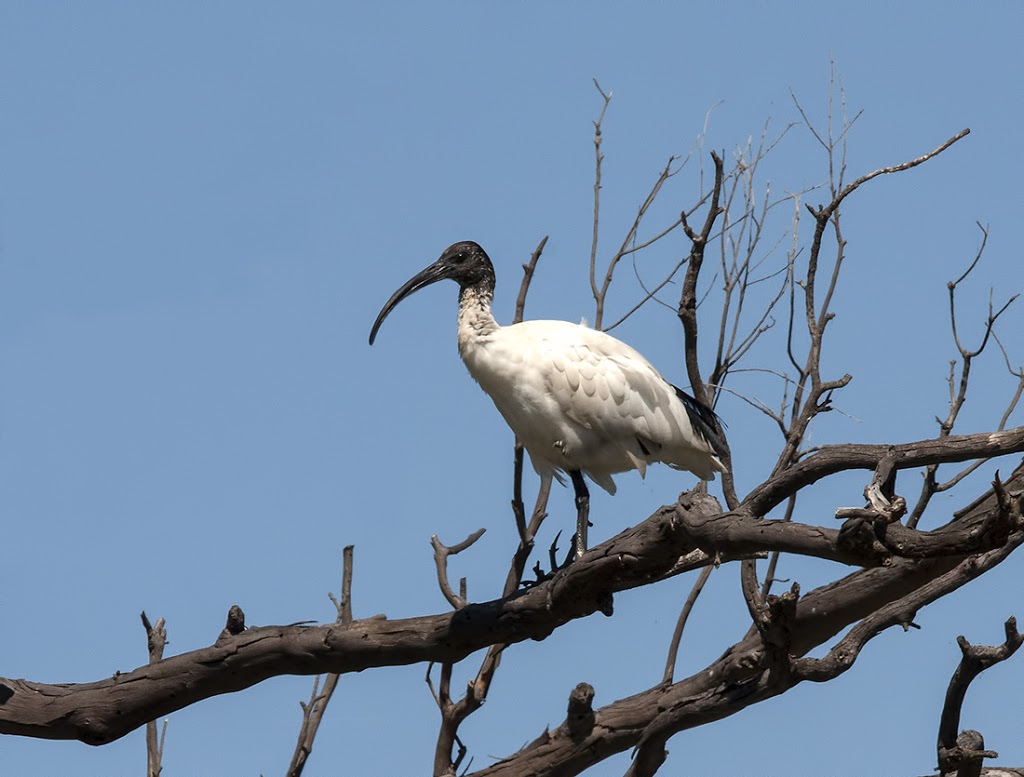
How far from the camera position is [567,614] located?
542 cm

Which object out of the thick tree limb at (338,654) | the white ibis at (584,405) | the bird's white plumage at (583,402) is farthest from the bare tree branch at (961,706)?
the bird's white plumage at (583,402)

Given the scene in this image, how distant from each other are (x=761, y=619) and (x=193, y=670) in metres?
2.14

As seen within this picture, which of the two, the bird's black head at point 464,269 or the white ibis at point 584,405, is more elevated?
the bird's black head at point 464,269

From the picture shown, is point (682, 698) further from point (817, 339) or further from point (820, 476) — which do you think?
point (817, 339)

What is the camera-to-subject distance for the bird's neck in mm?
7344

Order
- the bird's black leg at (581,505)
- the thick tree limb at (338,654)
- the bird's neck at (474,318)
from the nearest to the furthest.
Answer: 1. the thick tree limb at (338,654)
2. the bird's black leg at (581,505)
3. the bird's neck at (474,318)

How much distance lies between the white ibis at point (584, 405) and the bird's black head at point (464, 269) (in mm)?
299

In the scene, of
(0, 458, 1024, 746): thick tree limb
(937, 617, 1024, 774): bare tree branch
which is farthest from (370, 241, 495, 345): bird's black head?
(937, 617, 1024, 774): bare tree branch

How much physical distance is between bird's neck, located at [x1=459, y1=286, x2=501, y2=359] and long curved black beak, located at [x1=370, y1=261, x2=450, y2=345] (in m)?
0.20

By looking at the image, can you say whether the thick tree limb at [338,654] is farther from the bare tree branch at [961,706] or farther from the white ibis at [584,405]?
the white ibis at [584,405]

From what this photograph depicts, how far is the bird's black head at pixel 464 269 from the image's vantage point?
25.0 ft

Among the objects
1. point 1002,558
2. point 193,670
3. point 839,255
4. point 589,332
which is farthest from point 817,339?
point 193,670

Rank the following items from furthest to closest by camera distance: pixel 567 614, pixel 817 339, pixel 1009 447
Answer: pixel 817 339 → pixel 567 614 → pixel 1009 447

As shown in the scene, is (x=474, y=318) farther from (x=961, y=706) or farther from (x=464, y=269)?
(x=961, y=706)
